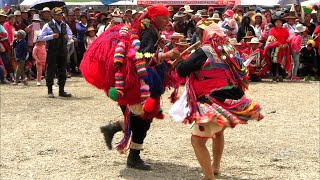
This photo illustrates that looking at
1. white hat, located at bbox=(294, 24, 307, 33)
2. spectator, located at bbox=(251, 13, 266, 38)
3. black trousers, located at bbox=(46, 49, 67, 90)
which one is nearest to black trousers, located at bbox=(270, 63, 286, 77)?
white hat, located at bbox=(294, 24, 307, 33)

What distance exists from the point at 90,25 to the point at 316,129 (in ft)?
32.8

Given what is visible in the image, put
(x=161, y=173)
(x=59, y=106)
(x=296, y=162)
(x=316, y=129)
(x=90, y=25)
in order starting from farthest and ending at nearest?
(x=90, y=25) → (x=59, y=106) → (x=316, y=129) → (x=296, y=162) → (x=161, y=173)

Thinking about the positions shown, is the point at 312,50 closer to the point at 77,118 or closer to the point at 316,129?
the point at 316,129

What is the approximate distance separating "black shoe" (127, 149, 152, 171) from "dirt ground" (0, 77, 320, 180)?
9cm

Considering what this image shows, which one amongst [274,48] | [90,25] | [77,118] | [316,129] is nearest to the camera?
[316,129]

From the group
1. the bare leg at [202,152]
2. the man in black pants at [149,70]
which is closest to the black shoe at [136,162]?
the man in black pants at [149,70]

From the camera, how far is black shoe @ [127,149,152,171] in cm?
642

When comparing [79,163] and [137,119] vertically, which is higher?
[137,119]

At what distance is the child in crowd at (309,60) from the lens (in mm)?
15805

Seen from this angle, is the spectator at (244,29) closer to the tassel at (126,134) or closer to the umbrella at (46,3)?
the umbrella at (46,3)

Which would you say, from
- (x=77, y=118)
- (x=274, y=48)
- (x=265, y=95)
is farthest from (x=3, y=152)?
(x=274, y=48)

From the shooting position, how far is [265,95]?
12.6 m

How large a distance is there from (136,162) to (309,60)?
10.5m

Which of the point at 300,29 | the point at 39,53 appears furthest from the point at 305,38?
the point at 39,53
